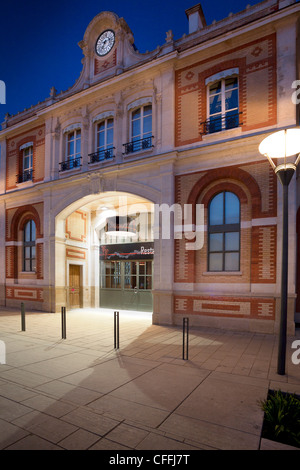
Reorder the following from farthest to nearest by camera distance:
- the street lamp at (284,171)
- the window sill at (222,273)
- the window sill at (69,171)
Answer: the window sill at (69,171), the window sill at (222,273), the street lamp at (284,171)


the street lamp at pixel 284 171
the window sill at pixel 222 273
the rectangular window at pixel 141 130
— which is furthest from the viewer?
the rectangular window at pixel 141 130

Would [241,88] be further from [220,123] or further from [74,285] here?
[74,285]

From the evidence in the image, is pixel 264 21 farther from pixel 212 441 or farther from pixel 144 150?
pixel 212 441

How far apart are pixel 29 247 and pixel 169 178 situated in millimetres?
9388

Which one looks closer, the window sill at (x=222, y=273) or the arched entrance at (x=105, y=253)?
the window sill at (x=222, y=273)

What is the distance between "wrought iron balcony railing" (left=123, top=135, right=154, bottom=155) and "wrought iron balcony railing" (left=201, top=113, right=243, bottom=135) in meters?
2.34

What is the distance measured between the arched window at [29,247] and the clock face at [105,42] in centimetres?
939

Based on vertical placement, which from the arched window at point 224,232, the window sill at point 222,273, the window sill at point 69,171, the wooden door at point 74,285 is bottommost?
the wooden door at point 74,285

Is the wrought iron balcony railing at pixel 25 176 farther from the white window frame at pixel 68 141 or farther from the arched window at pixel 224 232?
the arched window at pixel 224 232

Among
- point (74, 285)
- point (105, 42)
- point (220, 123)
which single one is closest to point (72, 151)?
point (105, 42)

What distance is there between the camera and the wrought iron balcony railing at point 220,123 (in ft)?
31.6

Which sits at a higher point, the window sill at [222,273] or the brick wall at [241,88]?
the brick wall at [241,88]

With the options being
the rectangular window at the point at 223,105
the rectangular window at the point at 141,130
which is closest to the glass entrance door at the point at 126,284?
the rectangular window at the point at 141,130
